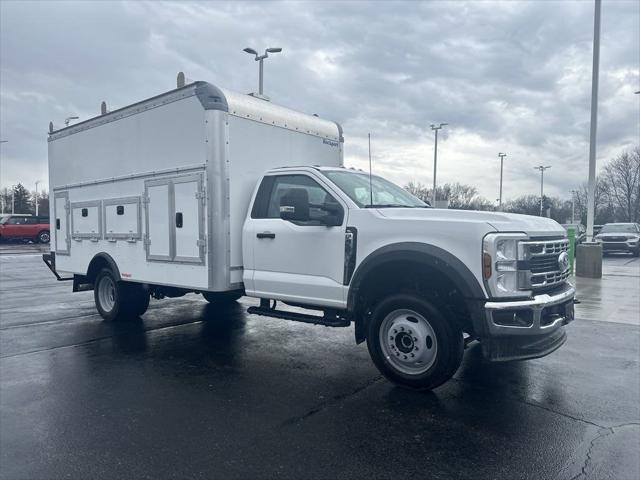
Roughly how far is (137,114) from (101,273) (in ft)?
9.00

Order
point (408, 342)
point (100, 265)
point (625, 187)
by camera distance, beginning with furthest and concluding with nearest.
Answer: point (625, 187) → point (100, 265) → point (408, 342)

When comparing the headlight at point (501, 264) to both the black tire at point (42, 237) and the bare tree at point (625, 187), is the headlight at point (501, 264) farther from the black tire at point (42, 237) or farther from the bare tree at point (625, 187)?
the bare tree at point (625, 187)

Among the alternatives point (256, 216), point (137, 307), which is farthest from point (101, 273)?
point (256, 216)

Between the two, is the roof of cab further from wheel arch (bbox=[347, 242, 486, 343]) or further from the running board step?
wheel arch (bbox=[347, 242, 486, 343])

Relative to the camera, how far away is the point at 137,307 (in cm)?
841

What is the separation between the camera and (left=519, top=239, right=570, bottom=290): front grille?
4.62m

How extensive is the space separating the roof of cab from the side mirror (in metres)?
1.65

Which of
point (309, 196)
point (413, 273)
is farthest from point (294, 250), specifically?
point (413, 273)

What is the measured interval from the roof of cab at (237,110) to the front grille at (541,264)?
3.76 metres

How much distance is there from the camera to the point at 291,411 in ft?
14.8

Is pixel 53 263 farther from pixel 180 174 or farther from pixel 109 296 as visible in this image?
pixel 180 174

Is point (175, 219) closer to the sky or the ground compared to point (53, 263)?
closer to the sky

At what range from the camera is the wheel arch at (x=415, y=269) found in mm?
4570

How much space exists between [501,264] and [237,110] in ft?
12.1
